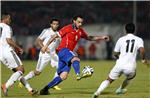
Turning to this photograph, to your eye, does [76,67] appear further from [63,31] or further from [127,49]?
[127,49]

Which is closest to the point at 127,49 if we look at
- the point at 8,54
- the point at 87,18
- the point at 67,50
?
the point at 67,50

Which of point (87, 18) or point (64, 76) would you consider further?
point (87, 18)

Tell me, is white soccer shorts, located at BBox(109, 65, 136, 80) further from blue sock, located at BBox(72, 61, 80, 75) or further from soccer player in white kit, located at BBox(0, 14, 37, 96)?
soccer player in white kit, located at BBox(0, 14, 37, 96)

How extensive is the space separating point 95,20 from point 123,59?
117 ft

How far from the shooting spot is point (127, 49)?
15.9 metres

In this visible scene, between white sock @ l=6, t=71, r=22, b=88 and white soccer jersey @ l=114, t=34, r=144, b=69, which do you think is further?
white sock @ l=6, t=71, r=22, b=88

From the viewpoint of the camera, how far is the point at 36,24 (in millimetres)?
50875

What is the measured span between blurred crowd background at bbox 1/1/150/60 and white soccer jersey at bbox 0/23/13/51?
99.2 feet

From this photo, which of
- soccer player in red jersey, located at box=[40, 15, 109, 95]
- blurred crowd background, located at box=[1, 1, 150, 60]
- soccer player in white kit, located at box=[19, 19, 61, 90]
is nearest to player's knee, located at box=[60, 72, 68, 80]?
soccer player in red jersey, located at box=[40, 15, 109, 95]

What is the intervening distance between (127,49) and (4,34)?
346 cm

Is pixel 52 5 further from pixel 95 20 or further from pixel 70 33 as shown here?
pixel 70 33

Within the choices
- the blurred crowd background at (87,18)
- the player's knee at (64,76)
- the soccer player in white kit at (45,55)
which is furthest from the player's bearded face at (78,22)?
the blurred crowd background at (87,18)

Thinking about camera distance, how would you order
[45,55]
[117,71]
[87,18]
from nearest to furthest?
1. [117,71]
2. [45,55]
3. [87,18]

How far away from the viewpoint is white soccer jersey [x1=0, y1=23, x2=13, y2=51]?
17.1 metres
